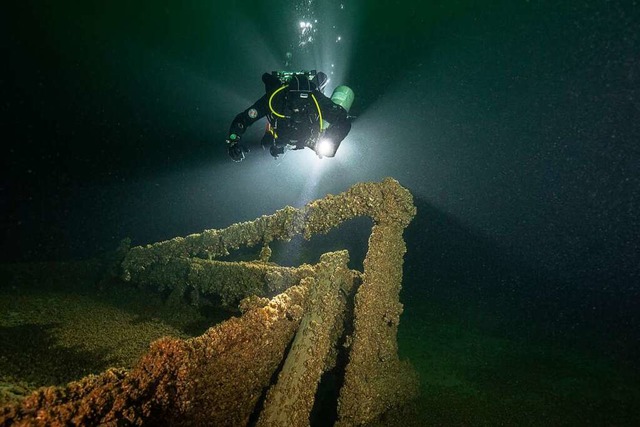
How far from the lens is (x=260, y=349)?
2.07 metres

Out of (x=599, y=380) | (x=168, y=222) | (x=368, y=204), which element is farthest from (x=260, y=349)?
(x=168, y=222)

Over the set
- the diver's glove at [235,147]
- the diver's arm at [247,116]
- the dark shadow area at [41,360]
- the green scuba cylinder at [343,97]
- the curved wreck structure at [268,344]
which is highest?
the green scuba cylinder at [343,97]

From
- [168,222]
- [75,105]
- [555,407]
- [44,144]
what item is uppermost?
[75,105]

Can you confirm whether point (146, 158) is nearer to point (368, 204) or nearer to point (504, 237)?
point (368, 204)

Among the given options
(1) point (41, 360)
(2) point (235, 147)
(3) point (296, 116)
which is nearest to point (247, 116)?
(2) point (235, 147)

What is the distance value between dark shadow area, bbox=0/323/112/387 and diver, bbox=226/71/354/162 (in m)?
3.13

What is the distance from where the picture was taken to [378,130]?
22.6m

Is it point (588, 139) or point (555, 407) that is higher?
point (588, 139)

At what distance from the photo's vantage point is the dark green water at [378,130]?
940cm

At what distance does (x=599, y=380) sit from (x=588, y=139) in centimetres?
2722

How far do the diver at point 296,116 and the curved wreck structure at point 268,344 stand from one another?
1.63 metres

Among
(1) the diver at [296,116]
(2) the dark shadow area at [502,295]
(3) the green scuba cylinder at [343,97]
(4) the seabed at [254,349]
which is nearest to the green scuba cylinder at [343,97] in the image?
(3) the green scuba cylinder at [343,97]

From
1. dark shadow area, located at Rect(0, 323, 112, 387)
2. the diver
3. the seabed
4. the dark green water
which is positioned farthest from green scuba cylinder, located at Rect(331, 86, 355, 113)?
dark shadow area, located at Rect(0, 323, 112, 387)

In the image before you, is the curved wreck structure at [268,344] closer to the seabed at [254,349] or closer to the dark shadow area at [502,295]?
the seabed at [254,349]
